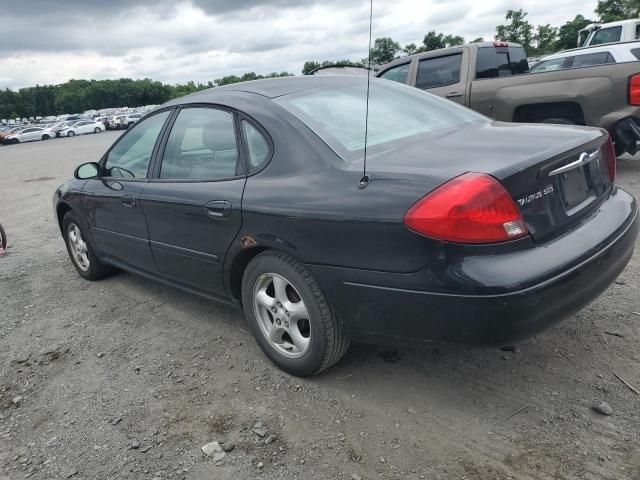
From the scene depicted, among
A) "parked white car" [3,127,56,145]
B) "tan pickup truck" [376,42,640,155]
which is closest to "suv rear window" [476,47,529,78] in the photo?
"tan pickup truck" [376,42,640,155]

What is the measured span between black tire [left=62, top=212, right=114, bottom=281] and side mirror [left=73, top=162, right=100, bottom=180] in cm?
44

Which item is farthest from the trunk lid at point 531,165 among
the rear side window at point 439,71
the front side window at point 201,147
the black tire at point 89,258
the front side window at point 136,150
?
the rear side window at point 439,71

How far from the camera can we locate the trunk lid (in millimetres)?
2264

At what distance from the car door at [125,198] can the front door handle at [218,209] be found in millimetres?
821

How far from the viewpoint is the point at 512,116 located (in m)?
6.77

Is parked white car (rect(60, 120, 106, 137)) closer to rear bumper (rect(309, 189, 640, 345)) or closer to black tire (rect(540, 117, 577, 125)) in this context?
black tire (rect(540, 117, 577, 125))

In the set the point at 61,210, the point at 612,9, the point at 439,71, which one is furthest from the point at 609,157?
the point at 612,9

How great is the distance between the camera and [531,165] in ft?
7.54

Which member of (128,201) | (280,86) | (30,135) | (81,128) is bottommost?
(30,135)

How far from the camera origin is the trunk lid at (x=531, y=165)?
226cm

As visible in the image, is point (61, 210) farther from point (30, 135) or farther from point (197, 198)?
point (30, 135)

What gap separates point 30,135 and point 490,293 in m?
50.5

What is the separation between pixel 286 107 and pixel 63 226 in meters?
3.06

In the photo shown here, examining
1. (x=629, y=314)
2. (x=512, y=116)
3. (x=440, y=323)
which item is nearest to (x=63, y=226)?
(x=440, y=323)
